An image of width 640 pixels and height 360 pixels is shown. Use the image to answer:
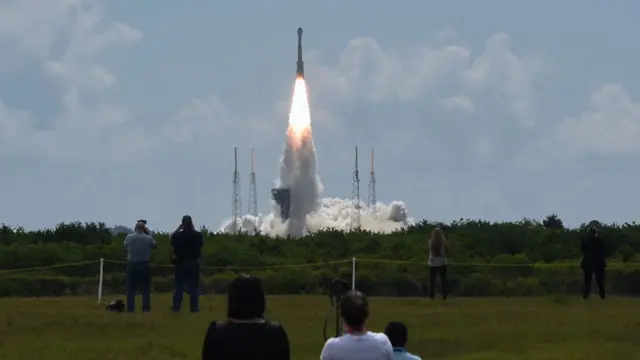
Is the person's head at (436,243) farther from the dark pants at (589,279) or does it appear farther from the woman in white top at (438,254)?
the dark pants at (589,279)

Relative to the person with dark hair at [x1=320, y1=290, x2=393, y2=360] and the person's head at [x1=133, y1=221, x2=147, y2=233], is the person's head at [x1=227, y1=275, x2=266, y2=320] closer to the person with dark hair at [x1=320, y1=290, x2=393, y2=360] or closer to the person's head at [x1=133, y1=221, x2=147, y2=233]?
the person with dark hair at [x1=320, y1=290, x2=393, y2=360]

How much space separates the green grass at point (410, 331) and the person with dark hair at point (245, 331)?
375 inches

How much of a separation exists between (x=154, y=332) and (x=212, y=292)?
16566mm

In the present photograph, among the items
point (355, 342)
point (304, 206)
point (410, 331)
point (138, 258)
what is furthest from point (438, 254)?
point (304, 206)

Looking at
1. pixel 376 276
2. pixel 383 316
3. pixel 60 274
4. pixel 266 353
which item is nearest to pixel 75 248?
pixel 60 274

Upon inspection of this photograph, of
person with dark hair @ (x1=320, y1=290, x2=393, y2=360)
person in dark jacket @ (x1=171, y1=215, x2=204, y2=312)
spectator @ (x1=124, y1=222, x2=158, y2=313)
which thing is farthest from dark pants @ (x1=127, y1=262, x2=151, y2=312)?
person with dark hair @ (x1=320, y1=290, x2=393, y2=360)

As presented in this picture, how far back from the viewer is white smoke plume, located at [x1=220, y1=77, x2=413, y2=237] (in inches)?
2926

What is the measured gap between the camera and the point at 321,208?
96875 millimetres

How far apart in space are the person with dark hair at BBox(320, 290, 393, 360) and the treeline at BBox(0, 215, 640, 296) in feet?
83.6

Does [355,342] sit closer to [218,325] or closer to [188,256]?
[218,325]

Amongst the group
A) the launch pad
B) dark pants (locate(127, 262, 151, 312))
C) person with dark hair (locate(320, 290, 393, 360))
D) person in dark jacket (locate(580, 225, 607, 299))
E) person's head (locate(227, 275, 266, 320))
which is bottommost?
person with dark hair (locate(320, 290, 393, 360))

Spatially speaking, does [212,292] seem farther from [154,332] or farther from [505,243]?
[505,243]

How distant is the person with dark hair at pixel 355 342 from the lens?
10269 millimetres

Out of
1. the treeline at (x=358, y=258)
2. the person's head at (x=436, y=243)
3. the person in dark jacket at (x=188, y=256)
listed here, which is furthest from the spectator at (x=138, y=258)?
the treeline at (x=358, y=258)
